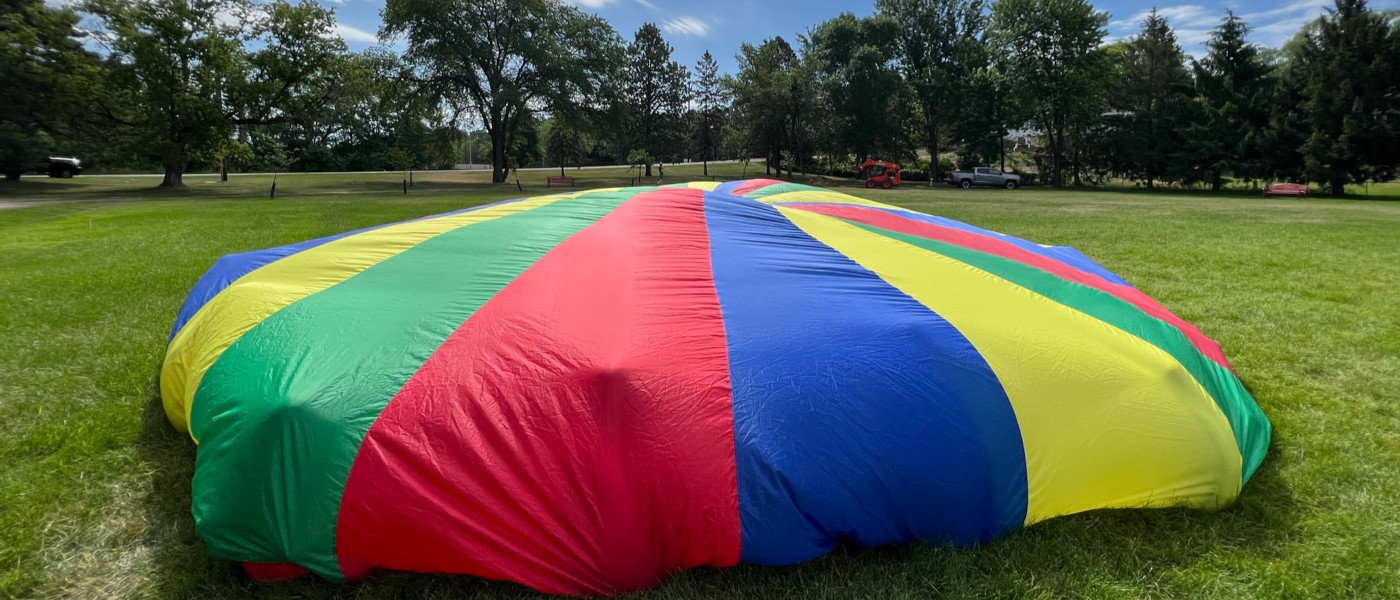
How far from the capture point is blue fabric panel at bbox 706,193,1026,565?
216cm

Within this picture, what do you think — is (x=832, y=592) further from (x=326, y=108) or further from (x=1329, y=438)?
(x=326, y=108)

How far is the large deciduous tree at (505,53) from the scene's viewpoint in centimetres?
3325

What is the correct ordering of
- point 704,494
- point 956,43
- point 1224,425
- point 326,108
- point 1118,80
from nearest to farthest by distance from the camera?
point 704,494 → point 1224,425 → point 326,108 → point 1118,80 → point 956,43

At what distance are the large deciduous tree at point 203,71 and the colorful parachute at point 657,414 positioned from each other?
1164 inches

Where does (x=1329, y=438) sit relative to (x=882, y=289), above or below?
below

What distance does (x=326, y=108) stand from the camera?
29.5 meters

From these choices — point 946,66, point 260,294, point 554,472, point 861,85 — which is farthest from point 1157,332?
point 946,66

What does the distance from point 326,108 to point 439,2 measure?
25.7ft

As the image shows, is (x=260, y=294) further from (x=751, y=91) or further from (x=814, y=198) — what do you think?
(x=751, y=91)

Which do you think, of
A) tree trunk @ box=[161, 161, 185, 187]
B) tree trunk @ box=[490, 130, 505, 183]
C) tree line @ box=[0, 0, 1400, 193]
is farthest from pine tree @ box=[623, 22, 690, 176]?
tree trunk @ box=[161, 161, 185, 187]

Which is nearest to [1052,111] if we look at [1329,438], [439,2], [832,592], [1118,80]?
[1118,80]

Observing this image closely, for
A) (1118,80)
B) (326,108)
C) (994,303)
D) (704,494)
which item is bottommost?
(704,494)

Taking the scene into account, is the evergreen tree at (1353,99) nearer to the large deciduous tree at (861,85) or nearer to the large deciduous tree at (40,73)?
the large deciduous tree at (861,85)

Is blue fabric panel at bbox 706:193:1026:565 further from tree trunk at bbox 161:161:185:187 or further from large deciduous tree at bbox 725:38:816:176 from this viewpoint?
large deciduous tree at bbox 725:38:816:176
